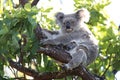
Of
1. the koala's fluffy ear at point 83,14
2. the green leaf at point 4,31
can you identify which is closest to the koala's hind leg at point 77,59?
the koala's fluffy ear at point 83,14

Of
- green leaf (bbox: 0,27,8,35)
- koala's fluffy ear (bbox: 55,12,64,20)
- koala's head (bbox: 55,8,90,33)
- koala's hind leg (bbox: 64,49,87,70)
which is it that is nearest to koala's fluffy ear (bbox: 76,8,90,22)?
koala's head (bbox: 55,8,90,33)

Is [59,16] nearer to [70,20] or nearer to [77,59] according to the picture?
[70,20]

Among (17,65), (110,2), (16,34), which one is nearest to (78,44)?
(110,2)

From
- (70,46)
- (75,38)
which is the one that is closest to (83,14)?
(75,38)

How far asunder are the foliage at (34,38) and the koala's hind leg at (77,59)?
0.29 m

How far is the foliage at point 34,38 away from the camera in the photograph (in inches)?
156

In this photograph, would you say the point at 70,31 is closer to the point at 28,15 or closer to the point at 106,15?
the point at 106,15

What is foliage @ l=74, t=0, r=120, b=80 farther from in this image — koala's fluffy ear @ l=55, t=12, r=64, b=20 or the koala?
koala's fluffy ear @ l=55, t=12, r=64, b=20

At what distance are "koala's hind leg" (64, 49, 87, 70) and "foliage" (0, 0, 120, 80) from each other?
290mm

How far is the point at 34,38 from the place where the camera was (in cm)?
474

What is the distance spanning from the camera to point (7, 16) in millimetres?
4020

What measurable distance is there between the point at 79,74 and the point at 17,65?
81cm

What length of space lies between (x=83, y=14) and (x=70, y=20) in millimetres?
682

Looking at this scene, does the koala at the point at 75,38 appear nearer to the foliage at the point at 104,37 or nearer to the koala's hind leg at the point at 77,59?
the koala's hind leg at the point at 77,59
